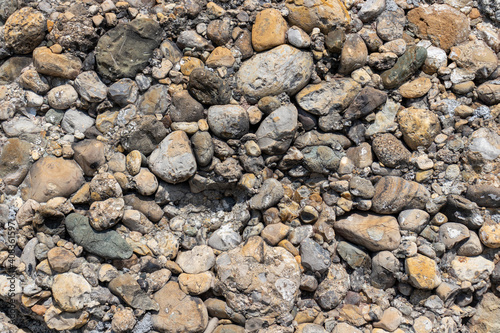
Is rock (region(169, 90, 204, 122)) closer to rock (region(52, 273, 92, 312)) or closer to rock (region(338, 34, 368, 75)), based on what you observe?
rock (region(338, 34, 368, 75))

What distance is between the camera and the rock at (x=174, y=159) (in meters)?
3.15

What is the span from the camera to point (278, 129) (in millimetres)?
3223

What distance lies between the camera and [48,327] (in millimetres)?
3109

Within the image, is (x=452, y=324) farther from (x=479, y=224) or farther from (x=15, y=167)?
(x=15, y=167)

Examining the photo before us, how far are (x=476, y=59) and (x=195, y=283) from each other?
9.85ft

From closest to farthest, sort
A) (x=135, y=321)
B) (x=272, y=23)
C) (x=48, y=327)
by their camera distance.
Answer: (x=135, y=321)
(x=48, y=327)
(x=272, y=23)

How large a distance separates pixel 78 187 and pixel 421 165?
281cm

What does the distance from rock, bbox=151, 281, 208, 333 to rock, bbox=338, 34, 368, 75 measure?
7.41 ft

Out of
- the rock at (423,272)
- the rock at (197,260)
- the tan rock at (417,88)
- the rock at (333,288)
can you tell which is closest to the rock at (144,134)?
the rock at (197,260)

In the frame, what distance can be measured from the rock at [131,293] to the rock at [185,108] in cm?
132

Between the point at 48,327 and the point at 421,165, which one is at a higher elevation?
the point at 421,165

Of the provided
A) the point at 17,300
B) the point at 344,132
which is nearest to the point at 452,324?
the point at 344,132

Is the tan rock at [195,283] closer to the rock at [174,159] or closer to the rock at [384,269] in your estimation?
the rock at [174,159]

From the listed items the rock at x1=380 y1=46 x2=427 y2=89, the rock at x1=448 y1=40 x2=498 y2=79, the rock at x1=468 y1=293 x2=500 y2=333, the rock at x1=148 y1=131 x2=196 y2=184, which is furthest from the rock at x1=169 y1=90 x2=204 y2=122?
the rock at x1=468 y1=293 x2=500 y2=333
